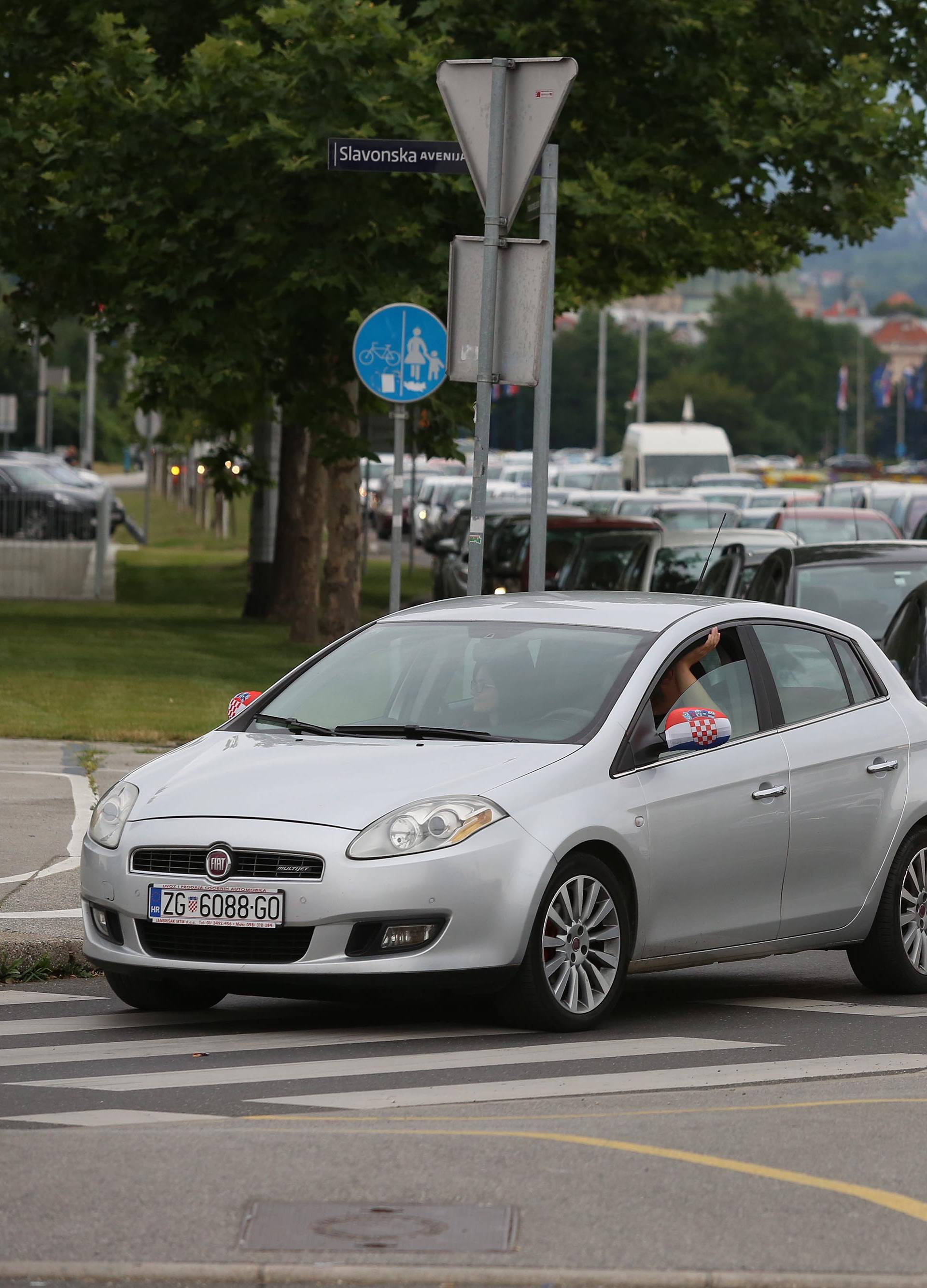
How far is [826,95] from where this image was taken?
25172 mm

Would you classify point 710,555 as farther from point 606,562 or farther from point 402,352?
point 606,562

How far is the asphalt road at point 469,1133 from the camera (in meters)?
5.19

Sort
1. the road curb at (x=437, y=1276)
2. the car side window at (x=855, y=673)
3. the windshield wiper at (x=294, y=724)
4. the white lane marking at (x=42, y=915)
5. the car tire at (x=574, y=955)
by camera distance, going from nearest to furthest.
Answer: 1. the road curb at (x=437, y=1276)
2. the car tire at (x=574, y=955)
3. the windshield wiper at (x=294, y=724)
4. the car side window at (x=855, y=673)
5. the white lane marking at (x=42, y=915)

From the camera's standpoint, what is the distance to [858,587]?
1580 centimetres

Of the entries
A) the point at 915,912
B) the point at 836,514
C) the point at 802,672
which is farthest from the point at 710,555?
the point at 836,514

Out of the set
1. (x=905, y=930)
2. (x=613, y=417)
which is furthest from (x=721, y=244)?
(x=613, y=417)

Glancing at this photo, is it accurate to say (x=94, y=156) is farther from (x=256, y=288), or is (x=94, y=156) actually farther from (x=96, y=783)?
(x=96, y=783)

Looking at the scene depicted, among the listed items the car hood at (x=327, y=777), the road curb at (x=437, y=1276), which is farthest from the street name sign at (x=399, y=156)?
the road curb at (x=437, y=1276)

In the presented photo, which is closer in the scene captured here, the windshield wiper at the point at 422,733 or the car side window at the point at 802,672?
the windshield wiper at the point at 422,733

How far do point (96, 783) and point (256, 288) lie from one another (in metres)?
9.53

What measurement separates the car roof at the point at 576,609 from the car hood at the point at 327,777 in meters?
0.86

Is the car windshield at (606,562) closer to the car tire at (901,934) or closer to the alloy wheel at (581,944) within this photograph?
the car tire at (901,934)

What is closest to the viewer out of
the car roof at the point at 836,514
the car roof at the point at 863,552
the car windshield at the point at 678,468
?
the car roof at the point at 863,552

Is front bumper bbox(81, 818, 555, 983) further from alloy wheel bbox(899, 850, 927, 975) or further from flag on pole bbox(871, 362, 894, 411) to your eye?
flag on pole bbox(871, 362, 894, 411)
